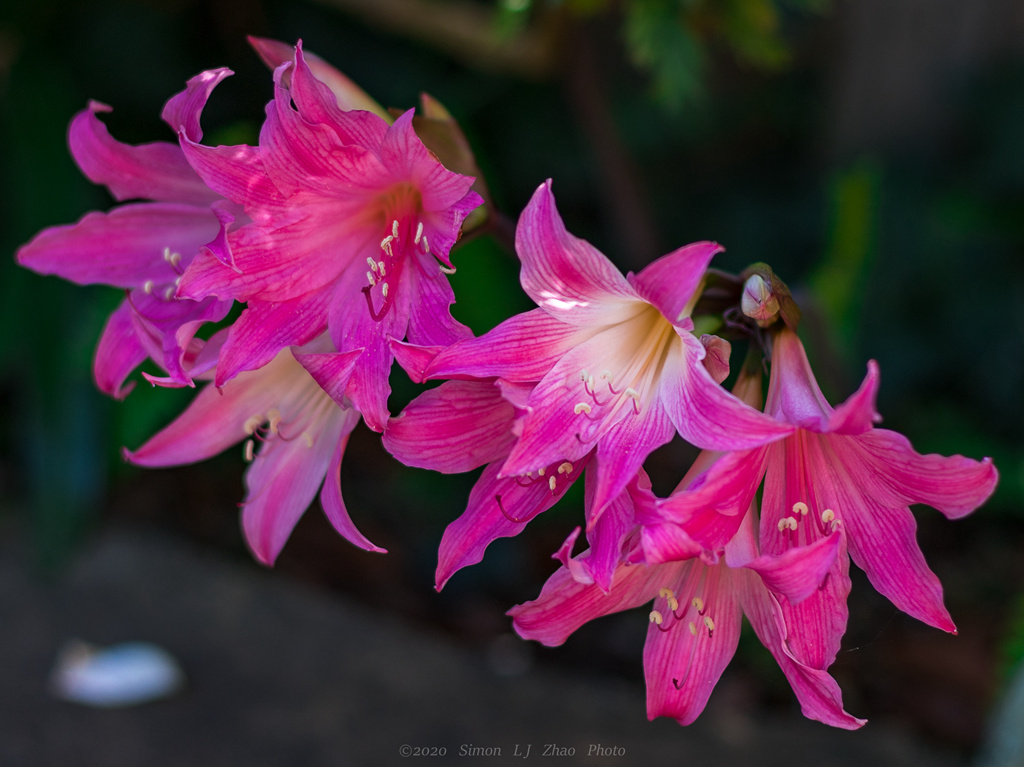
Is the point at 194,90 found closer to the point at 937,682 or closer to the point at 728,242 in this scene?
the point at 728,242

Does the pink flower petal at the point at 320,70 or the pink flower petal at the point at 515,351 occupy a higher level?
the pink flower petal at the point at 320,70

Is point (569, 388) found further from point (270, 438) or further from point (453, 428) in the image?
point (270, 438)

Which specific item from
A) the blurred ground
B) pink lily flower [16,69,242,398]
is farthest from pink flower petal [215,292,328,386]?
the blurred ground

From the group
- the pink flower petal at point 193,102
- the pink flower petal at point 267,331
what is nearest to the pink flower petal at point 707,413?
the pink flower petal at point 267,331

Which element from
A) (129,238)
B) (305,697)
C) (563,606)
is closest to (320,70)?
(129,238)

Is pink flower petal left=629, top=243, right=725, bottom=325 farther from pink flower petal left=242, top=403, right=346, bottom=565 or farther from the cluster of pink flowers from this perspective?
pink flower petal left=242, top=403, right=346, bottom=565

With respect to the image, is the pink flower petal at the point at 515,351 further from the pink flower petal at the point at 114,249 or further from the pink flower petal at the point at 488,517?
the pink flower petal at the point at 114,249

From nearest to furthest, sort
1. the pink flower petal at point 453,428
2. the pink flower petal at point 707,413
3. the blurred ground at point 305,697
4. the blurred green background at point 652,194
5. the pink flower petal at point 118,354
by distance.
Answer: the pink flower petal at point 707,413, the pink flower petal at point 453,428, the pink flower petal at point 118,354, the blurred ground at point 305,697, the blurred green background at point 652,194
